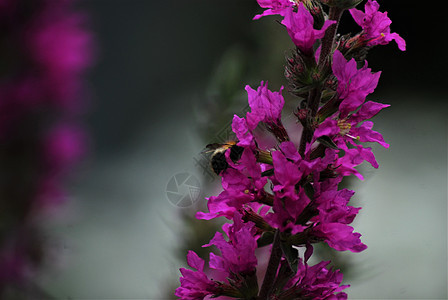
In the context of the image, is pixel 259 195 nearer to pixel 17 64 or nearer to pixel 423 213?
pixel 17 64

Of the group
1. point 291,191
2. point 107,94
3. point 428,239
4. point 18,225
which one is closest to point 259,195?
point 291,191

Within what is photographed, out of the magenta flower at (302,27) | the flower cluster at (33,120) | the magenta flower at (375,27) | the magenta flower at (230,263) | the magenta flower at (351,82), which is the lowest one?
the magenta flower at (230,263)

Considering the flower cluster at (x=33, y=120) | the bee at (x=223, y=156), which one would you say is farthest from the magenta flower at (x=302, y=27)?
the flower cluster at (x=33, y=120)

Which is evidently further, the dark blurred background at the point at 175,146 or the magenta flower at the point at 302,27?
the dark blurred background at the point at 175,146

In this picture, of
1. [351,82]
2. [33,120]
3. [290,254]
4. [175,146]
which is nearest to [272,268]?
[290,254]

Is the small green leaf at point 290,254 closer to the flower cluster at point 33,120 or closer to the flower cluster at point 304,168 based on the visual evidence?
the flower cluster at point 304,168

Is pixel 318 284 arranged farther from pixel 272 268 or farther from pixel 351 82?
pixel 351 82

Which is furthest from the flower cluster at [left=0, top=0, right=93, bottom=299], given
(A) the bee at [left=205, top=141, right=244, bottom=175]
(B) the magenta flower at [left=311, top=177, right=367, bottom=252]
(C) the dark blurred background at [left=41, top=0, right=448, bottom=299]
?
(B) the magenta flower at [left=311, top=177, right=367, bottom=252]
